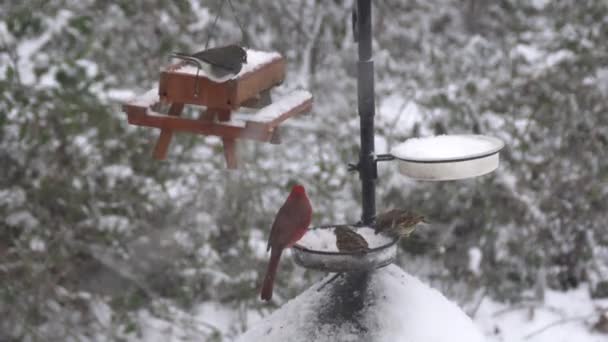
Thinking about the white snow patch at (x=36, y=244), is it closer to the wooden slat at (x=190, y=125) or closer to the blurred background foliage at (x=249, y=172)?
the blurred background foliage at (x=249, y=172)

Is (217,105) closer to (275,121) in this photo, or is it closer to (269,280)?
(275,121)

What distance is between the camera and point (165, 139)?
1681 millimetres

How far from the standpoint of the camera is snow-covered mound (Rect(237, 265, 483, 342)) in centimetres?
124

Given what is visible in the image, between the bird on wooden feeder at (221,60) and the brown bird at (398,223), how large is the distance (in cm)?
41

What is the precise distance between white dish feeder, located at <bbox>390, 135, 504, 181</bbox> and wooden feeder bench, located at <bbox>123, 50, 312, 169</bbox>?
279mm

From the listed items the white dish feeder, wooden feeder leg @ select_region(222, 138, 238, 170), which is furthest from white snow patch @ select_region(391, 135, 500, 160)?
wooden feeder leg @ select_region(222, 138, 238, 170)

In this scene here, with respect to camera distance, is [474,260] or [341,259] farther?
[474,260]

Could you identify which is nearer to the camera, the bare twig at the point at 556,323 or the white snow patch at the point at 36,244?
the white snow patch at the point at 36,244

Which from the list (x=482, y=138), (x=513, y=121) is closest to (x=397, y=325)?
(x=482, y=138)

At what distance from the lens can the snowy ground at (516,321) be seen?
373 centimetres

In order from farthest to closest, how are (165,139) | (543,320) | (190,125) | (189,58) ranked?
(543,320)
(165,139)
(190,125)
(189,58)

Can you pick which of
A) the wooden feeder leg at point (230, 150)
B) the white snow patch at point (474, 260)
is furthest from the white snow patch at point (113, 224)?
the wooden feeder leg at point (230, 150)

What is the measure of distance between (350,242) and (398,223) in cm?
12

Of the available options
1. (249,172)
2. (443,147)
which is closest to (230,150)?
(443,147)
